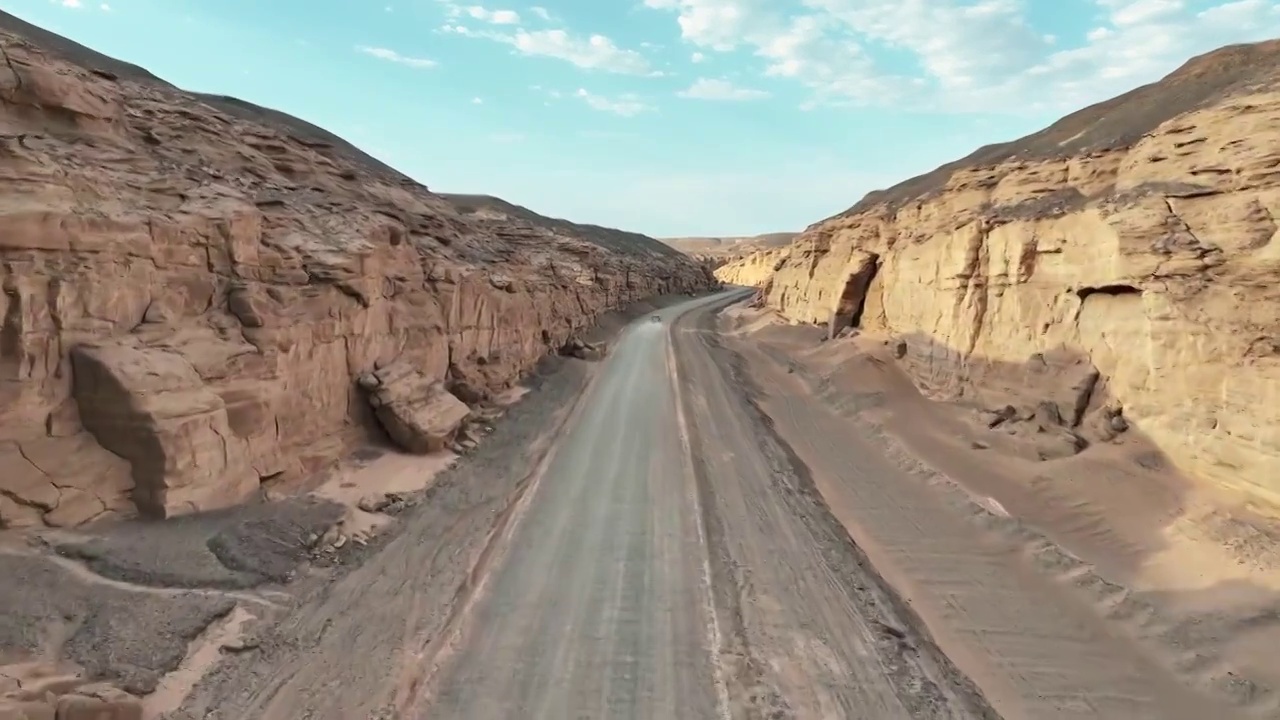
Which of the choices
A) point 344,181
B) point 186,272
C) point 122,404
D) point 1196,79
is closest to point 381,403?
point 186,272

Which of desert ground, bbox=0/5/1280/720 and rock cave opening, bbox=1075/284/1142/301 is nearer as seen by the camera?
desert ground, bbox=0/5/1280/720

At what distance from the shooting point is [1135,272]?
14.9 m

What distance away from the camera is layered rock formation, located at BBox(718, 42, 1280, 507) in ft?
40.3

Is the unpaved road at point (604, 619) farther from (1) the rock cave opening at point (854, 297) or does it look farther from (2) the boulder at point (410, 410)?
(1) the rock cave opening at point (854, 297)

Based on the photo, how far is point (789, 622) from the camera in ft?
34.9

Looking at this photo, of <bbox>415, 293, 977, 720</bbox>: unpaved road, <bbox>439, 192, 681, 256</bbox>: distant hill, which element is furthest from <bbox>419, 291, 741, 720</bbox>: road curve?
<bbox>439, 192, 681, 256</bbox>: distant hill

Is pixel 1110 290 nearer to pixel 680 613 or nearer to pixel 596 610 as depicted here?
pixel 680 613

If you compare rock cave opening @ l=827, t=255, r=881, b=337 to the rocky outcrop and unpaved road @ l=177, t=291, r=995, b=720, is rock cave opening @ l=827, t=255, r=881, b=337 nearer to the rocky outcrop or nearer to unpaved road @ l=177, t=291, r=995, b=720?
unpaved road @ l=177, t=291, r=995, b=720

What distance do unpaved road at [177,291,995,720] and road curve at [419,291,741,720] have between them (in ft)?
0.10

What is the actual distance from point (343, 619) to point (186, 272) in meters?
7.12

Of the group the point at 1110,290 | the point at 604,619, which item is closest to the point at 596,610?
the point at 604,619

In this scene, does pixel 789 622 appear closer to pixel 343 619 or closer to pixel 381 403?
pixel 343 619

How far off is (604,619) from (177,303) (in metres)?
9.51

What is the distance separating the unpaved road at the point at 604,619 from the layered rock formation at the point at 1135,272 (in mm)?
7166
